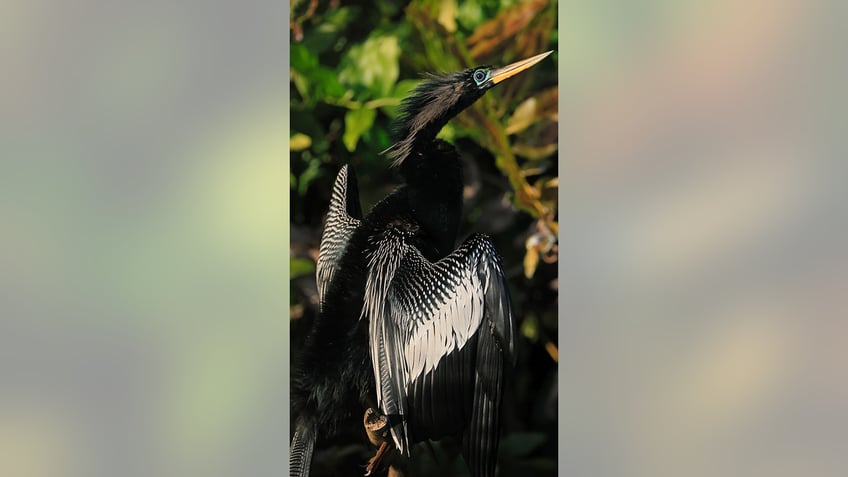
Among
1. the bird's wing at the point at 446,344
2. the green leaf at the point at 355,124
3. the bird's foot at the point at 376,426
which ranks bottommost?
the bird's foot at the point at 376,426

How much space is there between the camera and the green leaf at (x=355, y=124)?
1.53m

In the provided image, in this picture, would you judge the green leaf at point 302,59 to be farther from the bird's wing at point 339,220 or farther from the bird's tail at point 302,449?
the bird's tail at point 302,449

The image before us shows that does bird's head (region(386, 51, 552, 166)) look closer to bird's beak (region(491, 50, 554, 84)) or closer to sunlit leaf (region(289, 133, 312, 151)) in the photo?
bird's beak (region(491, 50, 554, 84))

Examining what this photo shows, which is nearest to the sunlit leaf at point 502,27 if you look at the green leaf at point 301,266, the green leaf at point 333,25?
the green leaf at point 333,25

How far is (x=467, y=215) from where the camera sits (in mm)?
1519

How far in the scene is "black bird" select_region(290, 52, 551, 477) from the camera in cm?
150

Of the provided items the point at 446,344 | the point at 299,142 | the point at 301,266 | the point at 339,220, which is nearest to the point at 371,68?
the point at 299,142

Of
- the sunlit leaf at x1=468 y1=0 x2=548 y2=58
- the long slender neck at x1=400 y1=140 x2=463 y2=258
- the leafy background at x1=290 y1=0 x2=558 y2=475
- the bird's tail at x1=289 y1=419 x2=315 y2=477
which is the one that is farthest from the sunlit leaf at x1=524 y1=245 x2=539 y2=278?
the bird's tail at x1=289 y1=419 x2=315 y2=477

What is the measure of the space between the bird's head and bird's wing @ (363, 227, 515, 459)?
249 millimetres

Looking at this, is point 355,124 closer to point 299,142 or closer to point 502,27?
point 299,142

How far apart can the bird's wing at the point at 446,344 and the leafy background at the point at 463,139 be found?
0.14 feet
